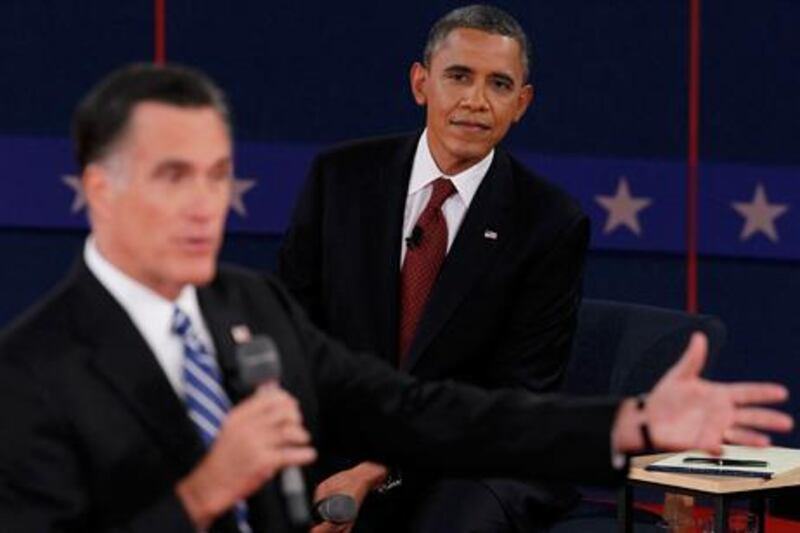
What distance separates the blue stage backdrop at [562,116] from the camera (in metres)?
5.57

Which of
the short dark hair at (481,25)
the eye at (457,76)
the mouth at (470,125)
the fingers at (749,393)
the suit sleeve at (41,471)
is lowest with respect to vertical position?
the suit sleeve at (41,471)

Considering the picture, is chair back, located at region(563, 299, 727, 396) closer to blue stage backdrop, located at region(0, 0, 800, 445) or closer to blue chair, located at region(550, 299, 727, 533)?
blue chair, located at region(550, 299, 727, 533)

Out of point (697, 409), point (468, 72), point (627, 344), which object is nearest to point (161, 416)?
point (697, 409)

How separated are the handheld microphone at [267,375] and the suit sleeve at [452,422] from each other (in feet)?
1.14

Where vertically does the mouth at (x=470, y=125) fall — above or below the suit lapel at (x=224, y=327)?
above

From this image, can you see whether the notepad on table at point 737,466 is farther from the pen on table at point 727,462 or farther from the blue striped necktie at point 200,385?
the blue striped necktie at point 200,385

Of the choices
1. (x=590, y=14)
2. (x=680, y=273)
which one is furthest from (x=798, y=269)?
(x=590, y=14)

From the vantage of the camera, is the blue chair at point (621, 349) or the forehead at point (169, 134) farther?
the blue chair at point (621, 349)

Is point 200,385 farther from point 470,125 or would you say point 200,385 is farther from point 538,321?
point 470,125

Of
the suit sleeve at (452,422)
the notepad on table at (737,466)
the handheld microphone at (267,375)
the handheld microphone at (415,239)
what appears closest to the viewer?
the handheld microphone at (267,375)

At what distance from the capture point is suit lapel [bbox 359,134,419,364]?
12.5 feet

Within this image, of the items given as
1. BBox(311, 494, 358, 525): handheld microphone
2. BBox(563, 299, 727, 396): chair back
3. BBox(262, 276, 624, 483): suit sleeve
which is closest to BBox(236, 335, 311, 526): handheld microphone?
BBox(262, 276, 624, 483): suit sleeve

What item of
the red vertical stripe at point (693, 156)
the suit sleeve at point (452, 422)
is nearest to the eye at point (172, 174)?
the suit sleeve at point (452, 422)

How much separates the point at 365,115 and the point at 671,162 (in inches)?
36.2
